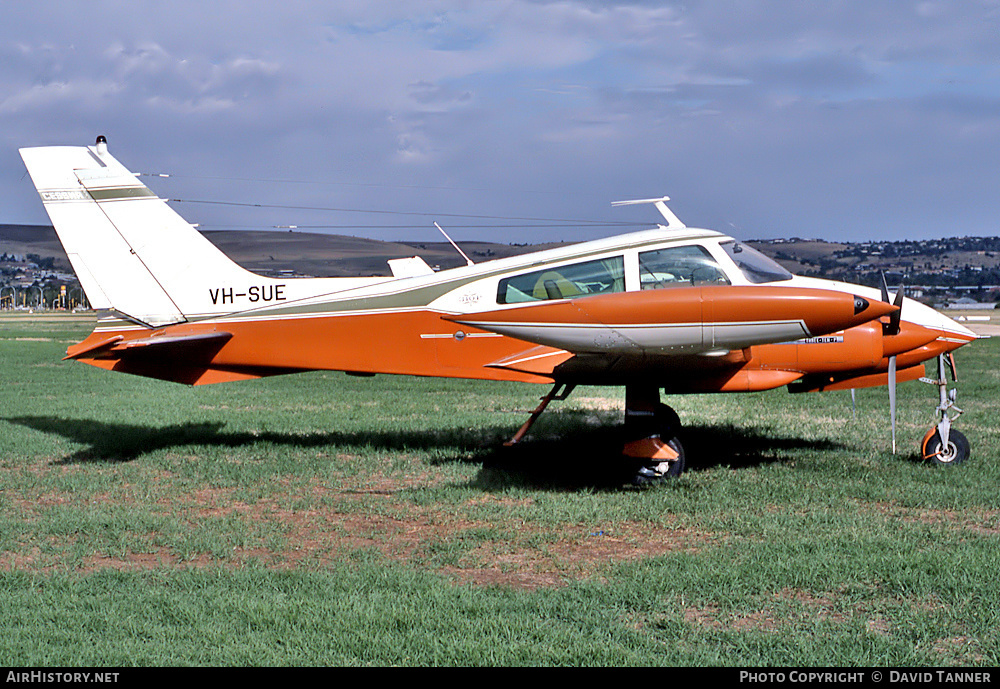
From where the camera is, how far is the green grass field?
434 cm

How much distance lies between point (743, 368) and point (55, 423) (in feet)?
30.3

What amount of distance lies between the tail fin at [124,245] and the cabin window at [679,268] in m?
4.43

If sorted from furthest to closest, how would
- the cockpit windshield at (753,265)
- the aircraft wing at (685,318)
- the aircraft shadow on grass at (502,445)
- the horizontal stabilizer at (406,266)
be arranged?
the horizontal stabilizer at (406,266)
the aircraft shadow on grass at (502,445)
the cockpit windshield at (753,265)
the aircraft wing at (685,318)

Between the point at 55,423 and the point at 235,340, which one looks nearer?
the point at 235,340

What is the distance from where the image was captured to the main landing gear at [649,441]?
25.9ft

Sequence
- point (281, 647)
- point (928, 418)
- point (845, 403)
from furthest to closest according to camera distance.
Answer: point (845, 403) < point (928, 418) < point (281, 647)

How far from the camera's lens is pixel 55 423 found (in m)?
11.8

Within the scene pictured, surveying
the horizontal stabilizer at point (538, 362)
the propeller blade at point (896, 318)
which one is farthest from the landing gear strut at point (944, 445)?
the horizontal stabilizer at point (538, 362)

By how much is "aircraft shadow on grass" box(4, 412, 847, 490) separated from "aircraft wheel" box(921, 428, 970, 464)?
1.19 meters

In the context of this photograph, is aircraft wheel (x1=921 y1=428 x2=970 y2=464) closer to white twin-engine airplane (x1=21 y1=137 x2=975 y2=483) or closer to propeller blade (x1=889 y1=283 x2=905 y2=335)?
white twin-engine airplane (x1=21 y1=137 x2=975 y2=483)

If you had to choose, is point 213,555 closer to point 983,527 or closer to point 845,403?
point 983,527

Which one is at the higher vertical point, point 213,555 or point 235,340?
point 235,340

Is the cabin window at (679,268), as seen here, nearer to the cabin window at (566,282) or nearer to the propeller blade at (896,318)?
the cabin window at (566,282)
